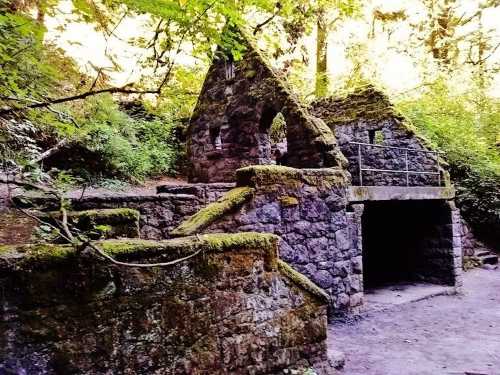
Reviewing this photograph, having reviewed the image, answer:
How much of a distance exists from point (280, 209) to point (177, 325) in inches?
126

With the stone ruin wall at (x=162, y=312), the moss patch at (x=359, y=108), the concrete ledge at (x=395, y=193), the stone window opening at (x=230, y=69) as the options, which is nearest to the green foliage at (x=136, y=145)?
the stone window opening at (x=230, y=69)

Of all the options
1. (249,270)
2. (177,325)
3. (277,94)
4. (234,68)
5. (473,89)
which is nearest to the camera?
(177,325)

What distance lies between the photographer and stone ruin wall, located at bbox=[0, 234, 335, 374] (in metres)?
2.19

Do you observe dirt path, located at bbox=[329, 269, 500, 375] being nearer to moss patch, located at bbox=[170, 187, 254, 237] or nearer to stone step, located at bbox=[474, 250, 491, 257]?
moss patch, located at bbox=[170, 187, 254, 237]

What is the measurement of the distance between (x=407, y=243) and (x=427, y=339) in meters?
3.69

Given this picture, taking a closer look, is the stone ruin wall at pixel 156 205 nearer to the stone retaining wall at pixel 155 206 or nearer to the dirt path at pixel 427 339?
the stone retaining wall at pixel 155 206

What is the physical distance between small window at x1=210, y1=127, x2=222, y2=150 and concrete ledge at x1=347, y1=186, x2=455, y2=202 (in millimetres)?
4218

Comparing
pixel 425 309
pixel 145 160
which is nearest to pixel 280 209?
pixel 425 309

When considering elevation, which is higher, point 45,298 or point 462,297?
point 45,298

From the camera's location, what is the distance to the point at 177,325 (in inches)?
106

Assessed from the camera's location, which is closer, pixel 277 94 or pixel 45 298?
pixel 45 298

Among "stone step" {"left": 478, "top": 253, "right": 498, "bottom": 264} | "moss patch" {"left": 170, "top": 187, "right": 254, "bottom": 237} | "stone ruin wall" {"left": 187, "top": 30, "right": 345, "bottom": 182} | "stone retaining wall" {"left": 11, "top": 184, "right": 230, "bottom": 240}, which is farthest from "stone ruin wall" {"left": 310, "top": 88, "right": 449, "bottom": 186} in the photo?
"moss patch" {"left": 170, "top": 187, "right": 254, "bottom": 237}

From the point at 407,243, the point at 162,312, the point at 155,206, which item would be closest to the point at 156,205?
the point at 155,206

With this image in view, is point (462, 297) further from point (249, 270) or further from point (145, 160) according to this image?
point (145, 160)
